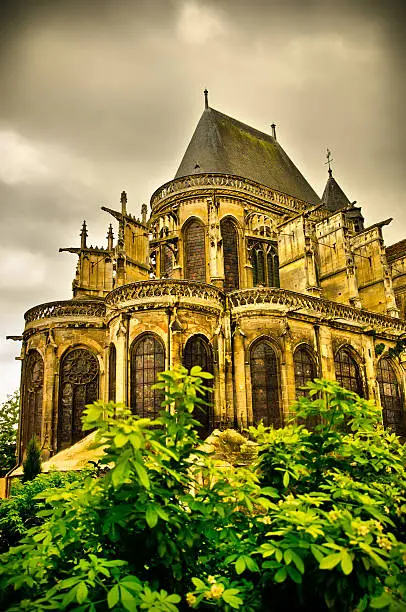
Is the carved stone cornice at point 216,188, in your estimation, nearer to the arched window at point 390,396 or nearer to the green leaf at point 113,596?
the arched window at point 390,396

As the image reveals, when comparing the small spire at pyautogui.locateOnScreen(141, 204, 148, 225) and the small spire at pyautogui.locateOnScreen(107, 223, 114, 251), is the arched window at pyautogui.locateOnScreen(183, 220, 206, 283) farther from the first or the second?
the small spire at pyautogui.locateOnScreen(107, 223, 114, 251)

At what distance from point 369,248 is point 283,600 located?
28.9 metres

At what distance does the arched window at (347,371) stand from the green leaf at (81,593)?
22.7m

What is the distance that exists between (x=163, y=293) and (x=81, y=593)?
18496mm

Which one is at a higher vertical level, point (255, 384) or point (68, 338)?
point (68, 338)

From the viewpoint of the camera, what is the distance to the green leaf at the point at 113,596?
3.20m

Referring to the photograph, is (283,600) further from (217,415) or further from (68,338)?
(68,338)

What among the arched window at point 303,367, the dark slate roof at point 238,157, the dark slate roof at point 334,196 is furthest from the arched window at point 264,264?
the dark slate roof at point 334,196

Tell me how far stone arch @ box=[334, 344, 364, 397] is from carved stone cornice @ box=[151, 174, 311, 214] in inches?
398

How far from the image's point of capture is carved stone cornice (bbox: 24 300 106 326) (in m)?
23.9

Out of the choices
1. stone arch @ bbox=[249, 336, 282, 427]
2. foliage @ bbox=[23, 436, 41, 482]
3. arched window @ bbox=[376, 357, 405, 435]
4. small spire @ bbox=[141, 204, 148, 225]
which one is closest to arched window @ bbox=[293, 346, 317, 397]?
stone arch @ bbox=[249, 336, 282, 427]

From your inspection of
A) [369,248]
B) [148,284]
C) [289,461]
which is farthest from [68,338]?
[289,461]

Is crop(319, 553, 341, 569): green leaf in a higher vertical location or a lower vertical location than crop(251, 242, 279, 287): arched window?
lower

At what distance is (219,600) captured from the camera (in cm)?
363
